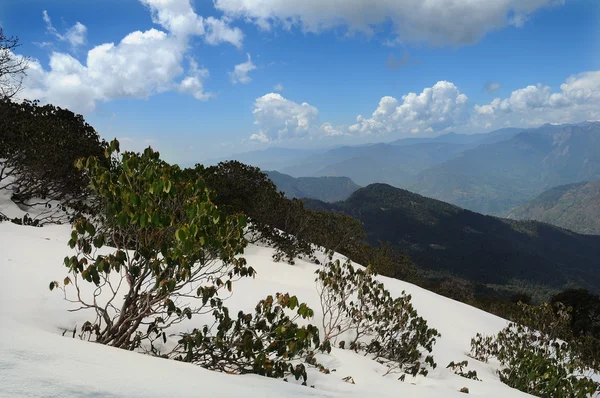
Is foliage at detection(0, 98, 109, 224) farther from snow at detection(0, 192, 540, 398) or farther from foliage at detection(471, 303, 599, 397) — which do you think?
foliage at detection(471, 303, 599, 397)

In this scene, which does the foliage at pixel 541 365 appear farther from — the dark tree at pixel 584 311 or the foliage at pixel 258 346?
the dark tree at pixel 584 311

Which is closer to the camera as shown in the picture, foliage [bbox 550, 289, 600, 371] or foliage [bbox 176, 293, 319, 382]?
foliage [bbox 176, 293, 319, 382]

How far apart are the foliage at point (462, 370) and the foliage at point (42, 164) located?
1611cm

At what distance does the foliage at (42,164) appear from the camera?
15867 millimetres

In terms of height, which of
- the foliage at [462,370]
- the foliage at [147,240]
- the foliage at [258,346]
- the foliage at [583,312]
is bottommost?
the foliage at [583,312]

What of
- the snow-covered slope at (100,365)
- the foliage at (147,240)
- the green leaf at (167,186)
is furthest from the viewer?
the green leaf at (167,186)

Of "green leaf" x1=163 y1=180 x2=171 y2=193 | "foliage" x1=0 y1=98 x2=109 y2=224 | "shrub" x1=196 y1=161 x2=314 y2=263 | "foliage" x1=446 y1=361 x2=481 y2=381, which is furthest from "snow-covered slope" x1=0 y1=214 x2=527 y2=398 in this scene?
"shrub" x1=196 y1=161 x2=314 y2=263

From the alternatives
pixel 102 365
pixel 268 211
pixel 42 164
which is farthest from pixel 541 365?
pixel 42 164

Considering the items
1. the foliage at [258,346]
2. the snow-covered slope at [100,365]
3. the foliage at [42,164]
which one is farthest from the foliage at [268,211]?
the foliage at [258,346]

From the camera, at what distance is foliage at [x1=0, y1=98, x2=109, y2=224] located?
15867 mm

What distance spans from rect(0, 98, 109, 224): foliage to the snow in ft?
20.7

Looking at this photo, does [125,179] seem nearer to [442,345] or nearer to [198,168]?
[442,345]

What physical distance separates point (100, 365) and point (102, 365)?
0.02 metres

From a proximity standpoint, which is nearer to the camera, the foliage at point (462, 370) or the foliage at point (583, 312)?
the foliage at point (462, 370)
